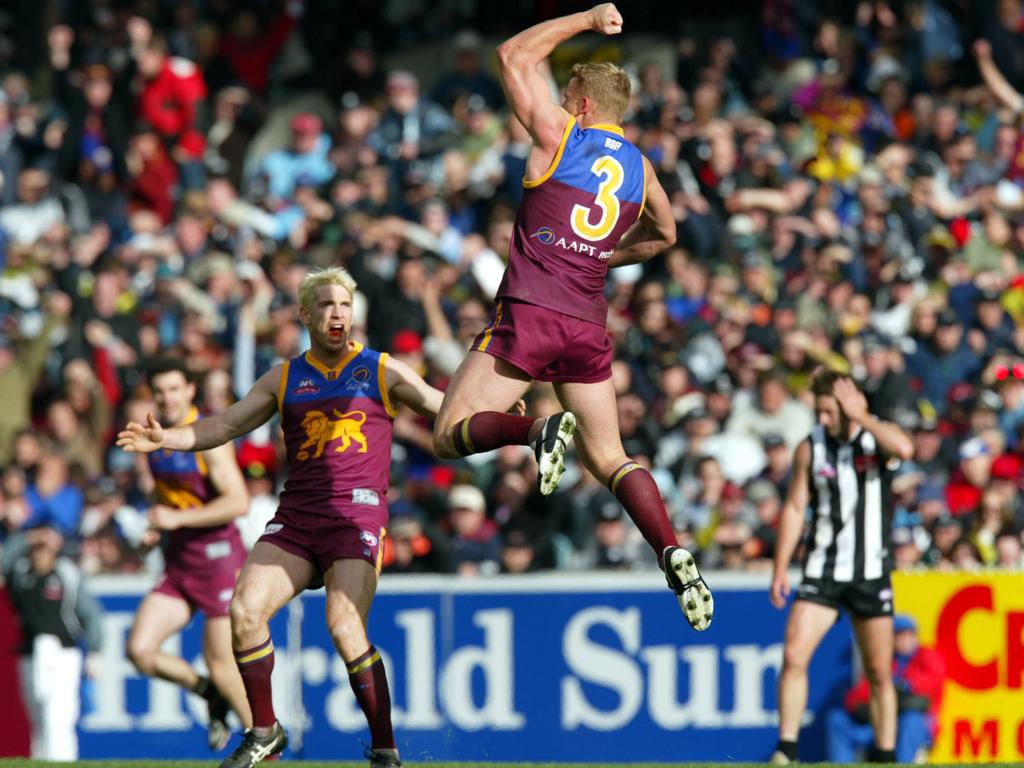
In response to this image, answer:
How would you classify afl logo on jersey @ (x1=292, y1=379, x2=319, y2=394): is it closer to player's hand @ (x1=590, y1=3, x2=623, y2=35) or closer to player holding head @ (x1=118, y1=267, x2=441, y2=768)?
player holding head @ (x1=118, y1=267, x2=441, y2=768)

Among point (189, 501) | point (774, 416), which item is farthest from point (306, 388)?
point (774, 416)

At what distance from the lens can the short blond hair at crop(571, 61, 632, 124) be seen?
891 cm

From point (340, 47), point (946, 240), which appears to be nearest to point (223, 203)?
point (340, 47)

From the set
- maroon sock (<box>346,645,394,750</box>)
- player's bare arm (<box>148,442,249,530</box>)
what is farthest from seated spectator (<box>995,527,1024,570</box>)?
maroon sock (<box>346,645,394,750</box>)

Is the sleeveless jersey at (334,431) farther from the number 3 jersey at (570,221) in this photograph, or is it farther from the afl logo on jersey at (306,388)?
the number 3 jersey at (570,221)

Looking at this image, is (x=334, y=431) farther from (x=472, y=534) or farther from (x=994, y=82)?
(x=994, y=82)

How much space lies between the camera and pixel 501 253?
17.1 metres

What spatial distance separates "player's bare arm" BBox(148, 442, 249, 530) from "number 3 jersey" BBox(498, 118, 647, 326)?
113 inches

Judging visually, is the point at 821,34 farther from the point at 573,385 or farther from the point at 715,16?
the point at 573,385

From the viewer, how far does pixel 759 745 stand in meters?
13.2

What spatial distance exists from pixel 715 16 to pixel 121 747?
10.8 meters

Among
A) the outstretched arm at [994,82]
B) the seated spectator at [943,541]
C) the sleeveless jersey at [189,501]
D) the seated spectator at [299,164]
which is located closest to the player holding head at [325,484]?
the sleeveless jersey at [189,501]

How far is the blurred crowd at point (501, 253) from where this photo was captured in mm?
14805

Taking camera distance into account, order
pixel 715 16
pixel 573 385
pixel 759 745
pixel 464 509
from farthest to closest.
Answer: pixel 715 16, pixel 464 509, pixel 759 745, pixel 573 385
